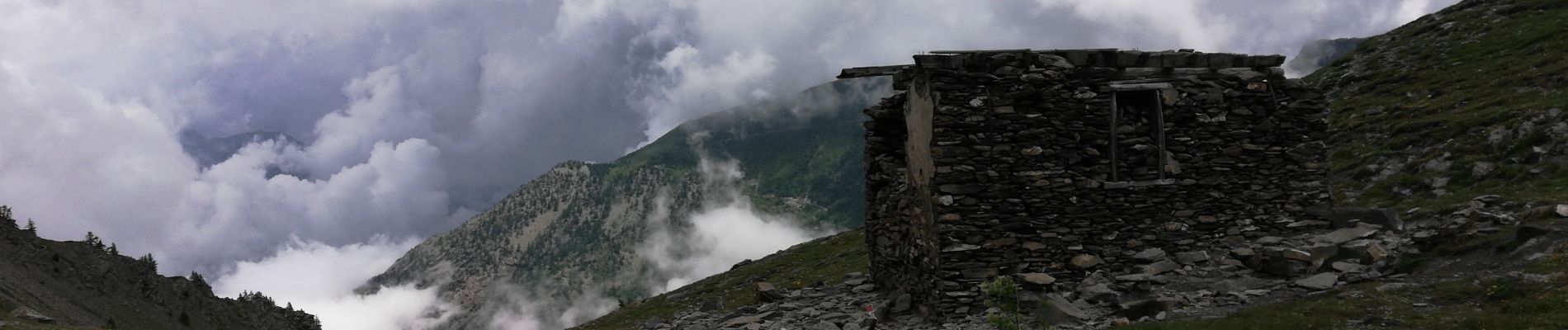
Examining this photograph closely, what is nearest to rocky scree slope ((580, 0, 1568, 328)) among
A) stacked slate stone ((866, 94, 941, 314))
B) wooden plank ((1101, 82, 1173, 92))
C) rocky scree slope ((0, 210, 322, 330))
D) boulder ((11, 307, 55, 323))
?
stacked slate stone ((866, 94, 941, 314))

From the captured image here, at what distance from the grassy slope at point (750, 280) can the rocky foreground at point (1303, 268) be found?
443 inches

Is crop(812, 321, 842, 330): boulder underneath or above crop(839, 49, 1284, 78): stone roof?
underneath

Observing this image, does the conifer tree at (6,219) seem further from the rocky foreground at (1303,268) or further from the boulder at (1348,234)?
the boulder at (1348,234)

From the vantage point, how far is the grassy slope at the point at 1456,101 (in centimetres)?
2417

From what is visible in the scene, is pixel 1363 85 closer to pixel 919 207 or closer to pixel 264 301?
pixel 919 207

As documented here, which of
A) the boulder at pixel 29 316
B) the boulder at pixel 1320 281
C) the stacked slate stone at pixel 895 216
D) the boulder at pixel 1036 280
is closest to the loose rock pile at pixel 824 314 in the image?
the stacked slate stone at pixel 895 216

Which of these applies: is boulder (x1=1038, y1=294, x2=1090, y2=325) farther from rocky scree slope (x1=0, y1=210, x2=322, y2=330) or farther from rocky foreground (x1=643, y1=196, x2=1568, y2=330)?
rocky scree slope (x1=0, y1=210, x2=322, y2=330)

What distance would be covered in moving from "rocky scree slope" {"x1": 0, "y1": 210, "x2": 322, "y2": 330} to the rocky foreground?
19587 mm

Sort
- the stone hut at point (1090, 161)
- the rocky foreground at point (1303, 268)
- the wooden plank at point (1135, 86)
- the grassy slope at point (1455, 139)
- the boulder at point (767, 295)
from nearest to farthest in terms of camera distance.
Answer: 1. the grassy slope at point (1455, 139)
2. the rocky foreground at point (1303, 268)
3. the stone hut at point (1090, 161)
4. the wooden plank at point (1135, 86)
5. the boulder at point (767, 295)

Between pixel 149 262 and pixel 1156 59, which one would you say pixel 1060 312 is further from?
pixel 149 262

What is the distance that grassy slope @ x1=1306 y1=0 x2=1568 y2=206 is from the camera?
24.2m

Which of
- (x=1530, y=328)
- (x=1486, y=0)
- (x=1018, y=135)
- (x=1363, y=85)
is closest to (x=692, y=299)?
(x=1018, y=135)

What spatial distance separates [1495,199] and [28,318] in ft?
93.8

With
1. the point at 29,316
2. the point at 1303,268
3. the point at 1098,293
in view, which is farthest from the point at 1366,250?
→ the point at 29,316
